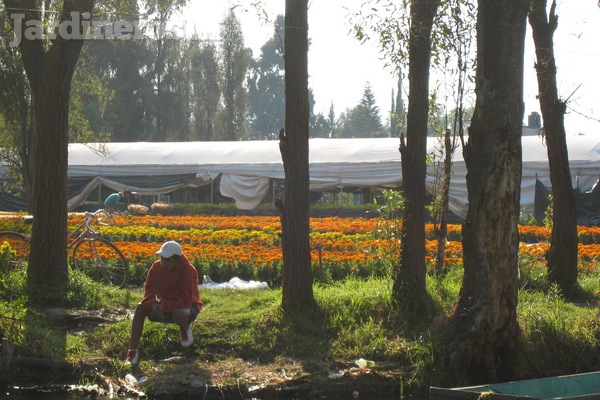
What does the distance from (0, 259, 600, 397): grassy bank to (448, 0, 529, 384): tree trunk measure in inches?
13.4

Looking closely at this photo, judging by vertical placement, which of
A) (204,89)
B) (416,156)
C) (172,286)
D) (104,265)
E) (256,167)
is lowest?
(104,265)

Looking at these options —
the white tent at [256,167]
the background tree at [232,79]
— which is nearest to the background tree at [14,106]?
the white tent at [256,167]

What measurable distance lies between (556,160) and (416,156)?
322 centimetres

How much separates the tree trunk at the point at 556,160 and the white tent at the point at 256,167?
54.1 feet

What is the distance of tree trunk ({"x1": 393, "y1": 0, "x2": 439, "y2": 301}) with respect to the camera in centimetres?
1052

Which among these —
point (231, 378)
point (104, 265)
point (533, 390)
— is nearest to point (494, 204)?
point (533, 390)

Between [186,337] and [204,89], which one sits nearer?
[186,337]

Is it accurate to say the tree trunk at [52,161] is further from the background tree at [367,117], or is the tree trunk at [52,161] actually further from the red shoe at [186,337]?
the background tree at [367,117]

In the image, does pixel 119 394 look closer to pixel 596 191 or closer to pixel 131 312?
pixel 131 312

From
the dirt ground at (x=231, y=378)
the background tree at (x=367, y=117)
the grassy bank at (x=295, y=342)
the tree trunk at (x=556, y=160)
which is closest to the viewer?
the dirt ground at (x=231, y=378)

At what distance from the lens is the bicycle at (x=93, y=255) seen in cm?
1307

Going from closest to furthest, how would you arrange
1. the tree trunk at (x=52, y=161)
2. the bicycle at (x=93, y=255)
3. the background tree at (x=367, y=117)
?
the tree trunk at (x=52, y=161) < the bicycle at (x=93, y=255) < the background tree at (x=367, y=117)

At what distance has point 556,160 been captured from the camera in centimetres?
1270

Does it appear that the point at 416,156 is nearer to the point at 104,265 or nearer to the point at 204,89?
the point at 104,265
